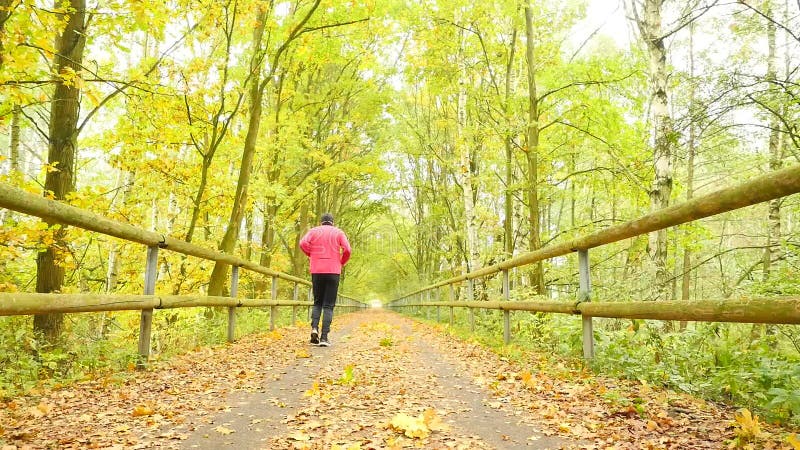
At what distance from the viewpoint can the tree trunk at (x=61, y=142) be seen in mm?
7348

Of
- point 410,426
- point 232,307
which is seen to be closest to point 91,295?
point 410,426

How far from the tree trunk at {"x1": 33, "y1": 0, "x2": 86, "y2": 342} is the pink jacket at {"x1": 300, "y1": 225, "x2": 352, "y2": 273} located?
374cm

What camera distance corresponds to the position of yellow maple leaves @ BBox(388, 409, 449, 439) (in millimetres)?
2992

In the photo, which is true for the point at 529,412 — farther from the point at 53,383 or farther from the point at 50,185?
the point at 50,185

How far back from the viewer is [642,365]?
4293 millimetres

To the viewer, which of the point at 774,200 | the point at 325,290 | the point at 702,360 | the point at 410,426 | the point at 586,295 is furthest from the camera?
the point at 774,200

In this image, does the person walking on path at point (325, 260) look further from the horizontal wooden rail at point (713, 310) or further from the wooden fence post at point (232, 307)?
the horizontal wooden rail at point (713, 310)

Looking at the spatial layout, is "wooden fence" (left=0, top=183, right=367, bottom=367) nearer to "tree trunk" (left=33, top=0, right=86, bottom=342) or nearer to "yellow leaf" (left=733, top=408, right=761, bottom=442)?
"tree trunk" (left=33, top=0, right=86, bottom=342)

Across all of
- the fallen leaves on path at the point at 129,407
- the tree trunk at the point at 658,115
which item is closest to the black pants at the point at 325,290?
the fallen leaves on path at the point at 129,407

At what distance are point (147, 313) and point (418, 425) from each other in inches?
122

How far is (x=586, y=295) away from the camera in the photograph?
455 cm

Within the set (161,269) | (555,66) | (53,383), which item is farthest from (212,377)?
(555,66)

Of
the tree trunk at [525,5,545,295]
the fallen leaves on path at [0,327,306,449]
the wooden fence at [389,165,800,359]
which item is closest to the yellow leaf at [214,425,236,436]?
the fallen leaves on path at [0,327,306,449]

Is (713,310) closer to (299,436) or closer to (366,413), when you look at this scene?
(366,413)
